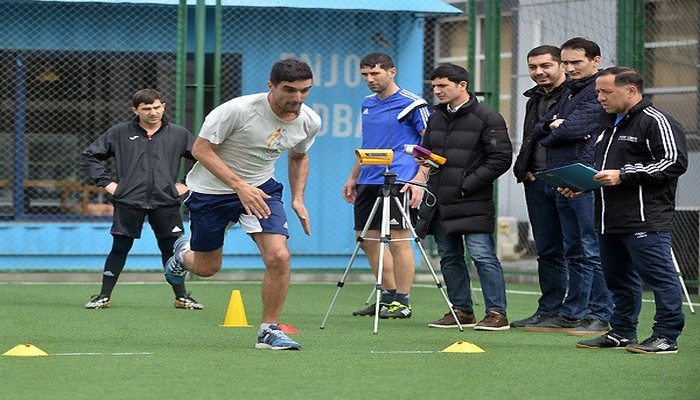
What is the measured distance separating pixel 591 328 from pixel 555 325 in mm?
392

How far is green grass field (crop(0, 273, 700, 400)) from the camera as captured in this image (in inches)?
270

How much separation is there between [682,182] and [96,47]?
636 cm

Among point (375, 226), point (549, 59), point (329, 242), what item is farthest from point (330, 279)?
point (549, 59)

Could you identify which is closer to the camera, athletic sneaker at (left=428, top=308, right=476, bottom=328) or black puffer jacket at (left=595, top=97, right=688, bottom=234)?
black puffer jacket at (left=595, top=97, right=688, bottom=234)

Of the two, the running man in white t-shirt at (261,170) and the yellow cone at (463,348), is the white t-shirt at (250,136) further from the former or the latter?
the yellow cone at (463,348)

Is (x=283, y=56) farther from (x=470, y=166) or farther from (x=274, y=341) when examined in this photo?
(x=274, y=341)

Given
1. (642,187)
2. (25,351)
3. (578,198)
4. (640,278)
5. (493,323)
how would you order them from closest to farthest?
(25,351), (642,187), (640,278), (578,198), (493,323)

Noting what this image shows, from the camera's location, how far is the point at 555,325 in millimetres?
10227

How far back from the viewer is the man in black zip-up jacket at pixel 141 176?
1212cm

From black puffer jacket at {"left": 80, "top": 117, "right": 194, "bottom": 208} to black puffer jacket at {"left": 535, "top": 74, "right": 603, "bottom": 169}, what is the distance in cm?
342

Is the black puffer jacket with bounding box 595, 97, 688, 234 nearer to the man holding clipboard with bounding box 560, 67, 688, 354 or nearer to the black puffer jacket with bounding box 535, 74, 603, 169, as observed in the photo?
the man holding clipboard with bounding box 560, 67, 688, 354

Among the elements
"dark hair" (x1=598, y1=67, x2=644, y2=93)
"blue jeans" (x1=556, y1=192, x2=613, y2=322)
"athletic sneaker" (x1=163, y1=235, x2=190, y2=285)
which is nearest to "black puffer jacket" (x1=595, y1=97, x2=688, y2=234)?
"dark hair" (x1=598, y1=67, x2=644, y2=93)

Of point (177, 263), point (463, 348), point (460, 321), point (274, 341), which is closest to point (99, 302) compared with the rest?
point (177, 263)

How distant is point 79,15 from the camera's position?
52.9 ft
